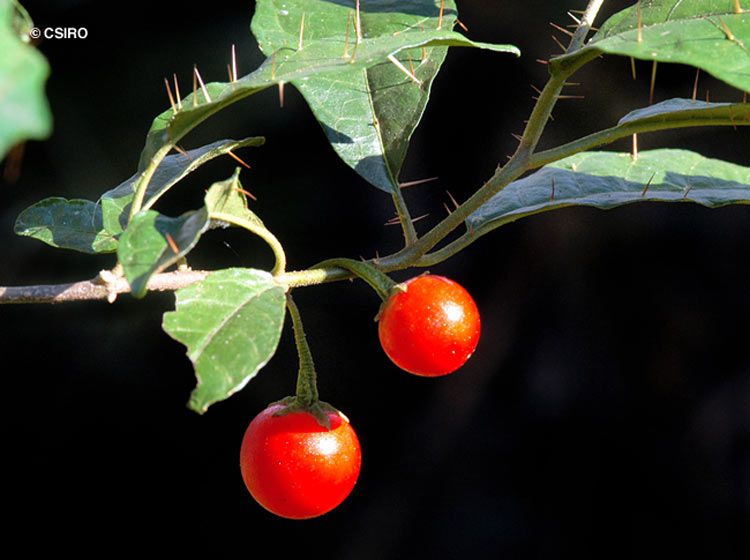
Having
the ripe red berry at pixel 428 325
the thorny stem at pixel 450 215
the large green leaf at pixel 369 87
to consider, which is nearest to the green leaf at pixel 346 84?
the large green leaf at pixel 369 87

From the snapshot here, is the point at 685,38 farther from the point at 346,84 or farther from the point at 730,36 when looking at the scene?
the point at 346,84

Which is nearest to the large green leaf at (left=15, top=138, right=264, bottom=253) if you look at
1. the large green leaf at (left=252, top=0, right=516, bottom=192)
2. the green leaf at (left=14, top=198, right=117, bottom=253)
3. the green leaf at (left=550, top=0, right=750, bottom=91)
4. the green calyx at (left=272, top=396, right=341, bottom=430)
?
the green leaf at (left=14, top=198, right=117, bottom=253)

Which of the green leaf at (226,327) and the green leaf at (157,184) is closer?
the green leaf at (226,327)

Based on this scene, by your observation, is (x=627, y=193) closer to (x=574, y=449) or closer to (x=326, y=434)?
(x=326, y=434)

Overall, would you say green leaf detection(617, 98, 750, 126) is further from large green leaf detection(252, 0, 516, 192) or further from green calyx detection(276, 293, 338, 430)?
green calyx detection(276, 293, 338, 430)

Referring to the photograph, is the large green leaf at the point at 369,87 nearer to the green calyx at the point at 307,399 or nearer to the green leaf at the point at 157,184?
the green leaf at the point at 157,184

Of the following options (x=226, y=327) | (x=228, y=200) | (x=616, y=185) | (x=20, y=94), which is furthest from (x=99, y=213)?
(x=20, y=94)

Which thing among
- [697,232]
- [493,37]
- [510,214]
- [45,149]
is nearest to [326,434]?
[510,214]
